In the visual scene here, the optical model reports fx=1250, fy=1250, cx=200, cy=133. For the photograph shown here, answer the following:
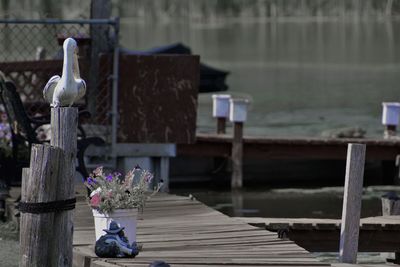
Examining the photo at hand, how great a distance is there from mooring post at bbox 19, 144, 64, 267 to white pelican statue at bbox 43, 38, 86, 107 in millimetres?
1066

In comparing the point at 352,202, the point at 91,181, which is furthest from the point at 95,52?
the point at 91,181

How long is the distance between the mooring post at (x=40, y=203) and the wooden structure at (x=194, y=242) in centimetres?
55

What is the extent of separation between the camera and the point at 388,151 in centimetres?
1889

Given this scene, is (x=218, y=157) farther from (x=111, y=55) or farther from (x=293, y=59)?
(x=293, y=59)

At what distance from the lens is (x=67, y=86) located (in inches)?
320

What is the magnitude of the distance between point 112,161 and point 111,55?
42.7 inches

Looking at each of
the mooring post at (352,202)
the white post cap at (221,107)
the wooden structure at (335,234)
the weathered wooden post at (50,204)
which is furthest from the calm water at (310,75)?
the weathered wooden post at (50,204)

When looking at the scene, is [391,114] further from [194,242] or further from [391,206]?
[194,242]

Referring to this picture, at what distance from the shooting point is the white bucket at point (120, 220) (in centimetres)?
774

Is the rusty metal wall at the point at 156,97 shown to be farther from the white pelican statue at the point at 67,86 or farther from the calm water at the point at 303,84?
the white pelican statue at the point at 67,86

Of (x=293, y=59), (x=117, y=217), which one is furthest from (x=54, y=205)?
(x=293, y=59)

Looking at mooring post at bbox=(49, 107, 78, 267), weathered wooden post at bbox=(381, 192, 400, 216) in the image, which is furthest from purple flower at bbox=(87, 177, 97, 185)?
weathered wooden post at bbox=(381, 192, 400, 216)

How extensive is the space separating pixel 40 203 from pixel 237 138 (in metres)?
11.5

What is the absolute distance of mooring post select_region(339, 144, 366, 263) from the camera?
9.26 m
